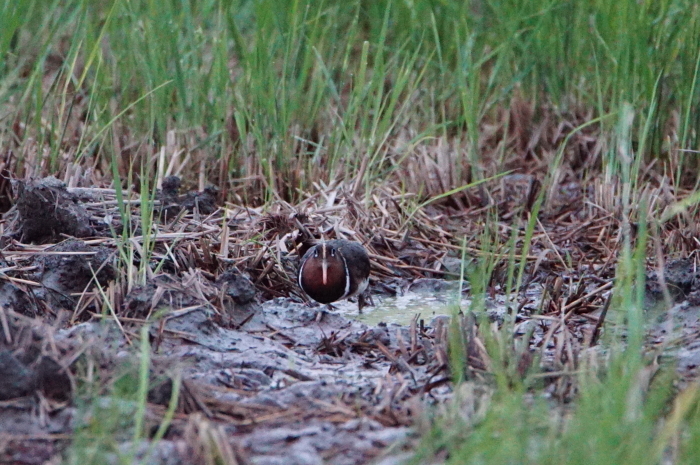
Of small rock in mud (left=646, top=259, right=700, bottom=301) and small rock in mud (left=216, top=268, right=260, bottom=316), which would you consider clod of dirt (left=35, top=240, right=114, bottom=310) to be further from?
small rock in mud (left=646, top=259, right=700, bottom=301)

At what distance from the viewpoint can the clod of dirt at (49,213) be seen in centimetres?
426

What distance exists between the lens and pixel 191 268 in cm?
404

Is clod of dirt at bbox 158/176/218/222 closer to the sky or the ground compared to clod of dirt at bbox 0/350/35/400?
closer to the ground

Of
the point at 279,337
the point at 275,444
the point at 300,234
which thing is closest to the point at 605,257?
the point at 300,234

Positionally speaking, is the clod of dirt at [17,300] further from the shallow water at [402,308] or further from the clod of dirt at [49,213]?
the shallow water at [402,308]

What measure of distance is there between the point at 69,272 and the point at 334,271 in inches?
41.2

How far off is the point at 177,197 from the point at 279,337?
1402 mm

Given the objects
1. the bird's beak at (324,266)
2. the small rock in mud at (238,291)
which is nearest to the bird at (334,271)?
the bird's beak at (324,266)

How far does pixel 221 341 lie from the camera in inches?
139

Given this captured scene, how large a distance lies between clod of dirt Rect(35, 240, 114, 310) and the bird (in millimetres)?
848

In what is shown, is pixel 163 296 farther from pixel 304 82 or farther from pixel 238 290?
pixel 304 82

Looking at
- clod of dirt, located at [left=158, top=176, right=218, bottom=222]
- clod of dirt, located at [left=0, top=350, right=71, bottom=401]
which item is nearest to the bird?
clod of dirt, located at [left=158, top=176, right=218, bottom=222]

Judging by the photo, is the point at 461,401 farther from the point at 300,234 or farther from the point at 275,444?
the point at 300,234

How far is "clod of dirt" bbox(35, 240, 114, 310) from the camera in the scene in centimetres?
372
